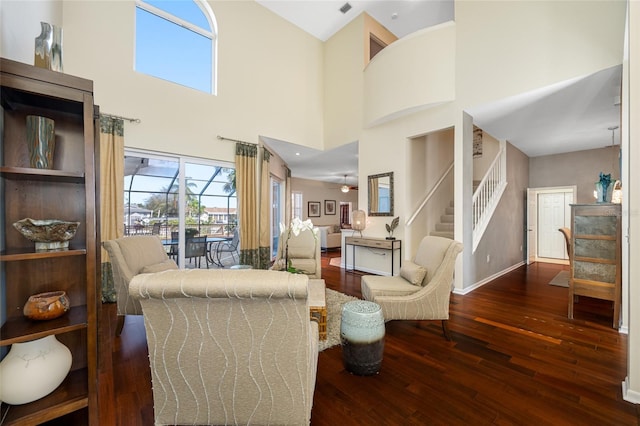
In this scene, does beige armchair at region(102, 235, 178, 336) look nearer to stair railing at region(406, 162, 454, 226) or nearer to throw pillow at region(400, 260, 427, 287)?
throw pillow at region(400, 260, 427, 287)

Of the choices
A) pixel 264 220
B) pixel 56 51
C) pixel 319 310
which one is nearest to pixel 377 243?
pixel 264 220

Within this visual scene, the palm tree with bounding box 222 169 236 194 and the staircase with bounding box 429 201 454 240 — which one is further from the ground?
the palm tree with bounding box 222 169 236 194

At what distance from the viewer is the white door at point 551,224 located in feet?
21.2

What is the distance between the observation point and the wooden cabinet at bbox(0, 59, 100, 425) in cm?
119

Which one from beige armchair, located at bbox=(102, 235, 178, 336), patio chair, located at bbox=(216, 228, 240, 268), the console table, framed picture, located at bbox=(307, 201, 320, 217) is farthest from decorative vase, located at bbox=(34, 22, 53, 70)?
framed picture, located at bbox=(307, 201, 320, 217)

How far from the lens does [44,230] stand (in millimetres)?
1237

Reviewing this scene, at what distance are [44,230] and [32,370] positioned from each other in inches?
25.2

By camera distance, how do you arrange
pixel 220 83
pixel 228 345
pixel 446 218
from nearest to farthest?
1. pixel 228 345
2. pixel 220 83
3. pixel 446 218

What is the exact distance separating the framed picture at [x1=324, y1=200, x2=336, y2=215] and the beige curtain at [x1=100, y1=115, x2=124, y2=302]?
26.1 ft

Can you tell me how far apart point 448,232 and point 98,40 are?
242 inches

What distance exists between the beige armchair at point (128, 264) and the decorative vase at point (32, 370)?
111cm

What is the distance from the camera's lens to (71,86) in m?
1.27

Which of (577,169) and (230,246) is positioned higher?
(577,169)

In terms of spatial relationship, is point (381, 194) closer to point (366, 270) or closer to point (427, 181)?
point (427, 181)
